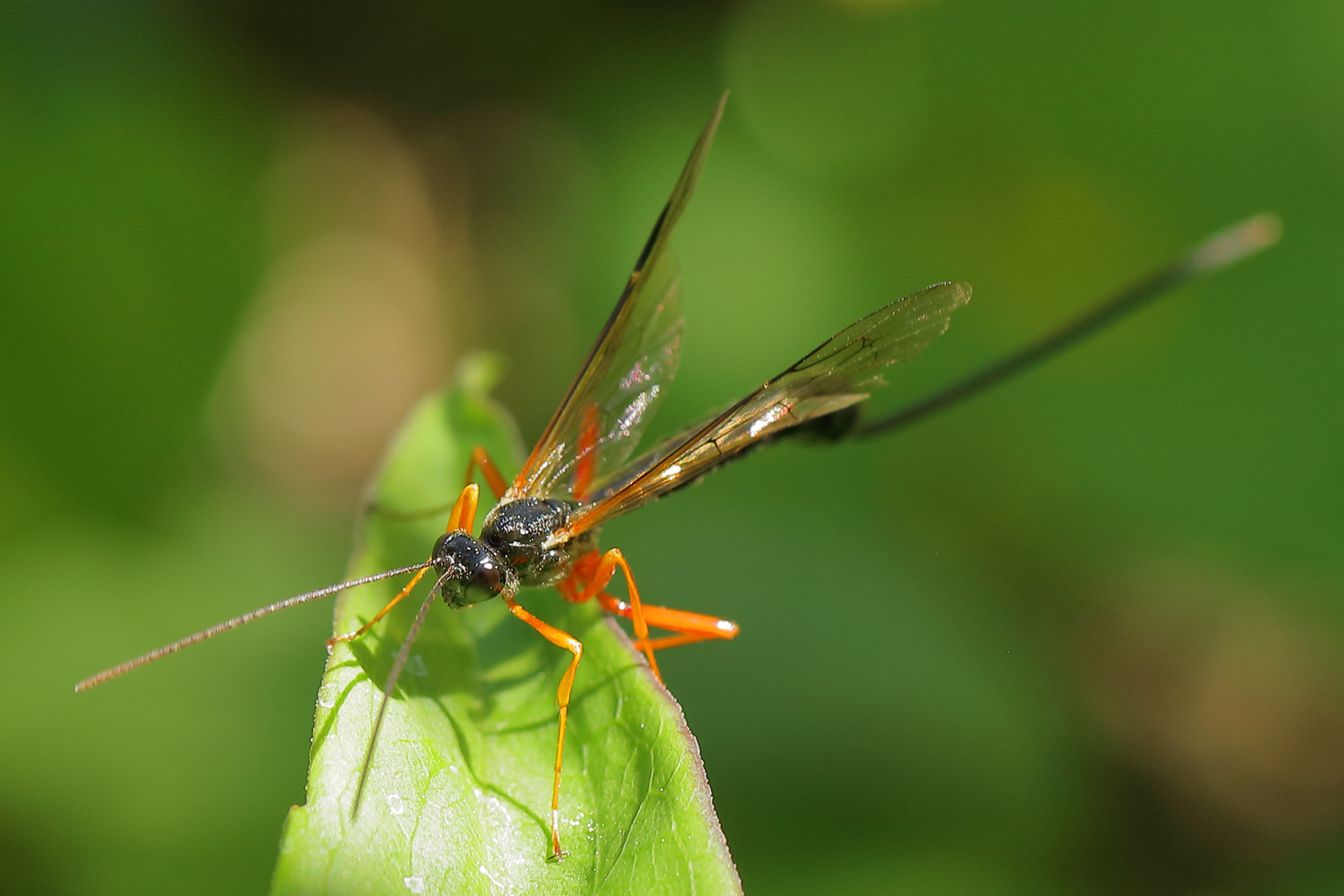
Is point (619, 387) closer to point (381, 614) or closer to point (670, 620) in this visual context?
point (670, 620)

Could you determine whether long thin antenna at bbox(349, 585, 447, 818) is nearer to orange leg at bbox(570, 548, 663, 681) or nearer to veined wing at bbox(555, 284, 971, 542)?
orange leg at bbox(570, 548, 663, 681)

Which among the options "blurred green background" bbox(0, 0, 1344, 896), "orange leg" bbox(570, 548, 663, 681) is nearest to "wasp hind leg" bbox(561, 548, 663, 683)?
"orange leg" bbox(570, 548, 663, 681)

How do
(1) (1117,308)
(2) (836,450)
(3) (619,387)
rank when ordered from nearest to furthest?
(3) (619,387), (1) (1117,308), (2) (836,450)

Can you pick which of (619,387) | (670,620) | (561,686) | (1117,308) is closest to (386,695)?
(561,686)

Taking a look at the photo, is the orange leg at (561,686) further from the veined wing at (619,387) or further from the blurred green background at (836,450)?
the blurred green background at (836,450)

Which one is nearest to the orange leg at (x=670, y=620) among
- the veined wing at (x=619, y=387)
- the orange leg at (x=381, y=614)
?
the veined wing at (x=619, y=387)

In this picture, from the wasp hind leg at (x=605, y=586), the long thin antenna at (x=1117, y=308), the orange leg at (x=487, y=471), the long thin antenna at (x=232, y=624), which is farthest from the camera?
the long thin antenna at (x=1117, y=308)
